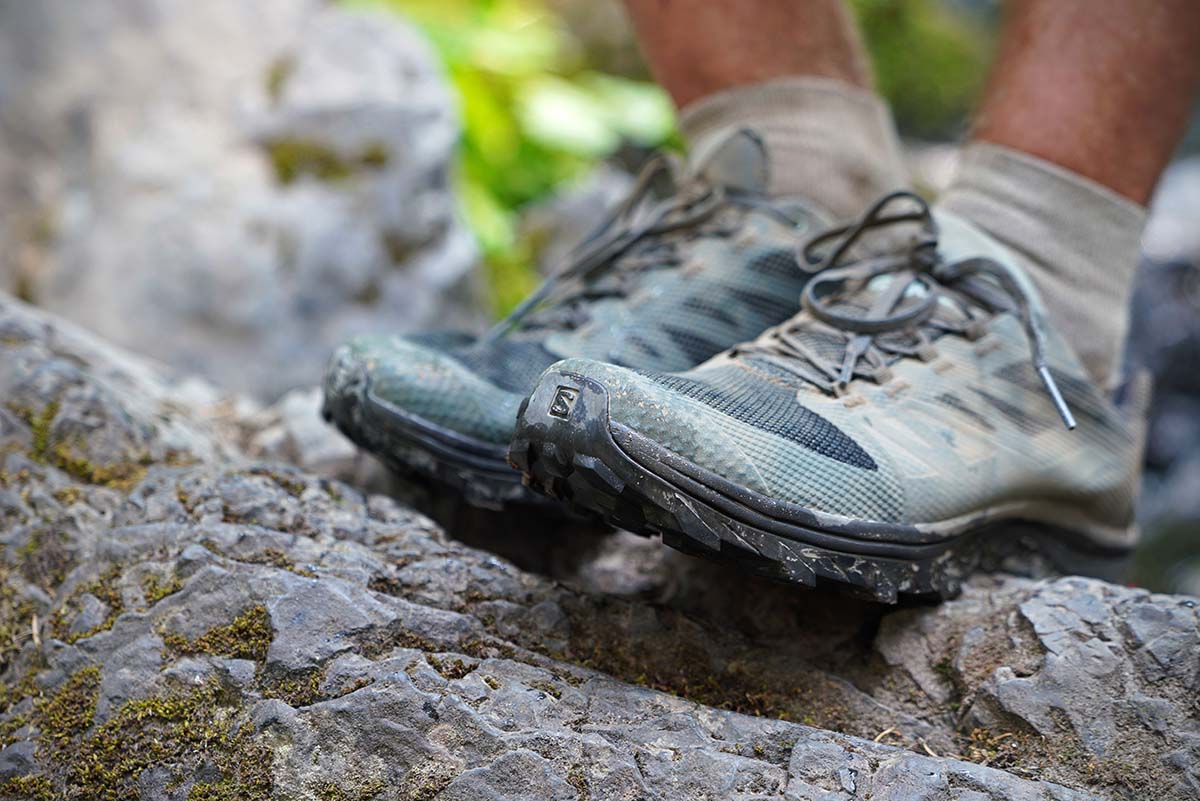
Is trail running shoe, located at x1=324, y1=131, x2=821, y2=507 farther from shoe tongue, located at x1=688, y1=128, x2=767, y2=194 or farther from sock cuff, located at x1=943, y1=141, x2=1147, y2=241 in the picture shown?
sock cuff, located at x1=943, y1=141, x2=1147, y2=241

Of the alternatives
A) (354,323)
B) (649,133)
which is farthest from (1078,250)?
(649,133)

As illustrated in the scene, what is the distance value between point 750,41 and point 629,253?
0.51 m

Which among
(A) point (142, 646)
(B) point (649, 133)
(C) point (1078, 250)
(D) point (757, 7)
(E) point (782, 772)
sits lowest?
(B) point (649, 133)

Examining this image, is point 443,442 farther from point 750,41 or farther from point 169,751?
point 750,41

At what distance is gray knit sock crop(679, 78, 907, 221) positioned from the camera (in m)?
2.03

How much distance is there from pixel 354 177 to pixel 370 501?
1.94 metres

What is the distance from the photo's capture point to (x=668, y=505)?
4.25 feet

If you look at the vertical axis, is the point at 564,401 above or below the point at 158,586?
above

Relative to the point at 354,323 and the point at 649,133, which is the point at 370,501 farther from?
the point at 649,133

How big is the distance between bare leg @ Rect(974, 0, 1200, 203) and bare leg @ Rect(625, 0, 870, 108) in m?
0.37

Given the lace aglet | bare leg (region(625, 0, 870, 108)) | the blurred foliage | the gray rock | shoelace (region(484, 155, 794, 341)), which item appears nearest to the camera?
the lace aglet

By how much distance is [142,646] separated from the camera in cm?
135

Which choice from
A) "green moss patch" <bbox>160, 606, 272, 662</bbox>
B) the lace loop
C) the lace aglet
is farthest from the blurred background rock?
the lace aglet

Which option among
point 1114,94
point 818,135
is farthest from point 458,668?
point 1114,94
